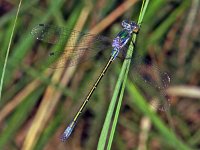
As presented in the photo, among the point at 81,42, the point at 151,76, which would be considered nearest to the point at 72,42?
the point at 81,42

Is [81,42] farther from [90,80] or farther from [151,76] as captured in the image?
[90,80]

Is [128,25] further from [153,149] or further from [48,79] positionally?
[153,149]

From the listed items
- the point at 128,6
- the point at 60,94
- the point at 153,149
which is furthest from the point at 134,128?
the point at 128,6

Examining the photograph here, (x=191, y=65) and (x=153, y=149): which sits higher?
(x=191, y=65)

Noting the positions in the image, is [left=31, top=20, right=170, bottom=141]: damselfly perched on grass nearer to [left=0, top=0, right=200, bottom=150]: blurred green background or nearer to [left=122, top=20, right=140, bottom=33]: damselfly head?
[left=122, top=20, right=140, bottom=33]: damselfly head

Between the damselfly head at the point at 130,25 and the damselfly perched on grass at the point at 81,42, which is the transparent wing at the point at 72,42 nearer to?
the damselfly perched on grass at the point at 81,42

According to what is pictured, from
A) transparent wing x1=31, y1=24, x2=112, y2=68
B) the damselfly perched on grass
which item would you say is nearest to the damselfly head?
the damselfly perched on grass
